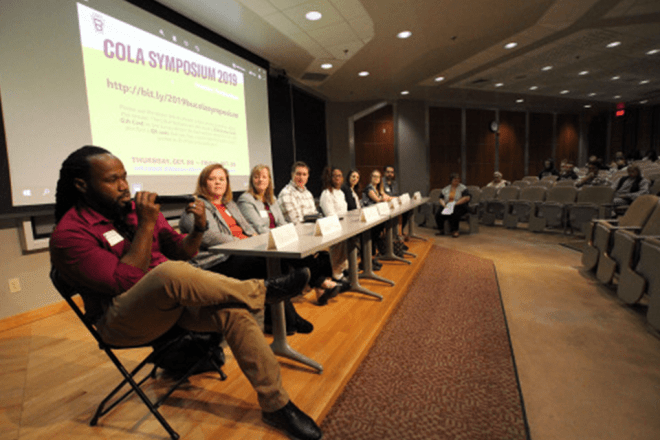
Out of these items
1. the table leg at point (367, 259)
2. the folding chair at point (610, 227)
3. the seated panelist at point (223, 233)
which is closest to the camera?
the seated panelist at point (223, 233)

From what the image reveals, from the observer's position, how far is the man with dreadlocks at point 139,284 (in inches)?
44.8

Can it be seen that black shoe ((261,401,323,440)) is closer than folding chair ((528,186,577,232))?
Yes

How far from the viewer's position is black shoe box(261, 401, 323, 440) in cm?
127

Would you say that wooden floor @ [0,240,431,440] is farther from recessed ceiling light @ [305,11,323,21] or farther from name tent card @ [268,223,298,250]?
recessed ceiling light @ [305,11,323,21]

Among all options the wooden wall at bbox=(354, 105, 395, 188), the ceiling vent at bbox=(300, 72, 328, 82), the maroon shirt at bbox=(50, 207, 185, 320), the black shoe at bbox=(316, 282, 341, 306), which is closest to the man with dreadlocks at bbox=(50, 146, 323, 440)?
the maroon shirt at bbox=(50, 207, 185, 320)

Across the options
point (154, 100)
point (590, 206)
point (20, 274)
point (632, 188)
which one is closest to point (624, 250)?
point (590, 206)

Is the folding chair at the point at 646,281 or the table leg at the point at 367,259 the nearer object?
the folding chair at the point at 646,281

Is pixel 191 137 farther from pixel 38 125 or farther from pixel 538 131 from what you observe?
pixel 538 131

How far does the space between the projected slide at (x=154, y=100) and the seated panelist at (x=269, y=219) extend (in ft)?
4.27

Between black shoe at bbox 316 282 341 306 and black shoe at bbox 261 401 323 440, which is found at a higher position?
black shoe at bbox 316 282 341 306

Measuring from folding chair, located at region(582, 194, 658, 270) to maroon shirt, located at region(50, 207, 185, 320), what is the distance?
12.1 ft

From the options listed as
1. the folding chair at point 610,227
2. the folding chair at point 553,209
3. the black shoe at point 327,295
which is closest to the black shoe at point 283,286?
the black shoe at point 327,295

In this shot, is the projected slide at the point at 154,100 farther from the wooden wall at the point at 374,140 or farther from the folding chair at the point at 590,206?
the folding chair at the point at 590,206

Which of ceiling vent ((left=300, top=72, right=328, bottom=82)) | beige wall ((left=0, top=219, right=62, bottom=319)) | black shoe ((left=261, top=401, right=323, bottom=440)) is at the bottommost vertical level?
black shoe ((left=261, top=401, right=323, bottom=440))
